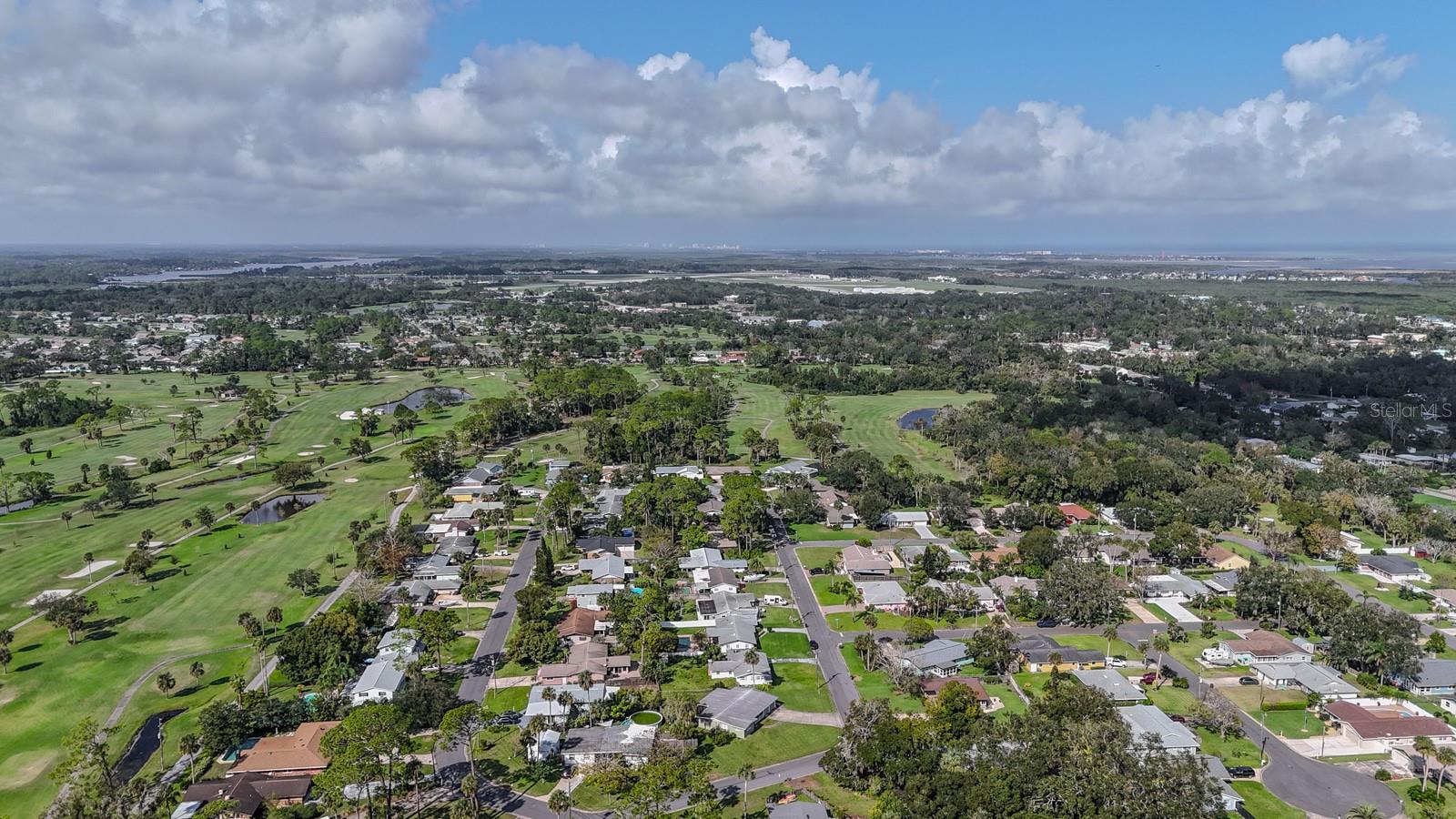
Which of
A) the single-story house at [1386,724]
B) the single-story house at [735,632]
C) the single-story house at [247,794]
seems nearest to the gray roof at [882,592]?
the single-story house at [735,632]

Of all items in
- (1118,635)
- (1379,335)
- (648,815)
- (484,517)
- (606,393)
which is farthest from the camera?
(1379,335)

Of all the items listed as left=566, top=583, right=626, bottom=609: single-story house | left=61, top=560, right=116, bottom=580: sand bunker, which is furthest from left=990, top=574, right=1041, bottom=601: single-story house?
left=61, top=560, right=116, bottom=580: sand bunker

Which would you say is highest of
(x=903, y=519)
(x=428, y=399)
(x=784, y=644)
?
(x=428, y=399)

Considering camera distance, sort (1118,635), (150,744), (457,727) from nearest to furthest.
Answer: (457,727)
(150,744)
(1118,635)

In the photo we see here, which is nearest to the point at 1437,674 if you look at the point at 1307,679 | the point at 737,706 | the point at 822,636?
the point at 1307,679

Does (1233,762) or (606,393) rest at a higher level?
(606,393)

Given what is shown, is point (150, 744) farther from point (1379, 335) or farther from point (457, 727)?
point (1379, 335)

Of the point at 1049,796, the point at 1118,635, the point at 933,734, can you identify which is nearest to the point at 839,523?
the point at 1118,635

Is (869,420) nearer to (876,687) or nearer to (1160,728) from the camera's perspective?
(876,687)
